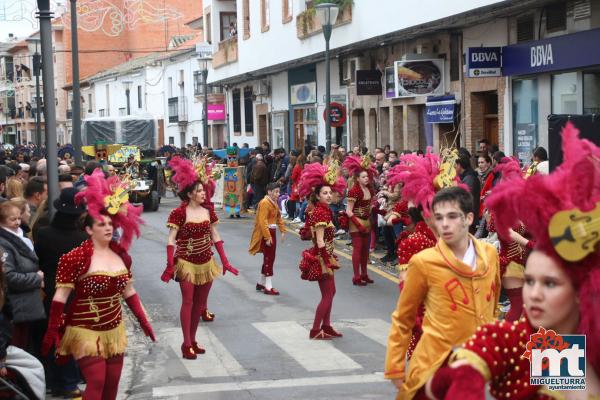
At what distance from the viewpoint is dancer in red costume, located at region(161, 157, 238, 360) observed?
10484mm

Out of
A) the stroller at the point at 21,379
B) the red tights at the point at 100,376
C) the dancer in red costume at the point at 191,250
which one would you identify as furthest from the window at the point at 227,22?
the stroller at the point at 21,379

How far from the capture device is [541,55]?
1945 centimetres

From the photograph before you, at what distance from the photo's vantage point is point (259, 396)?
882 cm

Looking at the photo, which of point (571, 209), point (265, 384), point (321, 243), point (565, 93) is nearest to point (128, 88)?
point (565, 93)

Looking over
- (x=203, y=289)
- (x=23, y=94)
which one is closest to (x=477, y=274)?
(x=203, y=289)

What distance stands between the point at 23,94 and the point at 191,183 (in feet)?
274

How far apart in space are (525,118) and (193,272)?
472 inches

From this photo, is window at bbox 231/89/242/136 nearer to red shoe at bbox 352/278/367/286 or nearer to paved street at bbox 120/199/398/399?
paved street at bbox 120/199/398/399

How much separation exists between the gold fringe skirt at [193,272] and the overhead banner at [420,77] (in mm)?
14846

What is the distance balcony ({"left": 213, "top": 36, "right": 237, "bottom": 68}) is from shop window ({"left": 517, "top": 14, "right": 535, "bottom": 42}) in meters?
23.5

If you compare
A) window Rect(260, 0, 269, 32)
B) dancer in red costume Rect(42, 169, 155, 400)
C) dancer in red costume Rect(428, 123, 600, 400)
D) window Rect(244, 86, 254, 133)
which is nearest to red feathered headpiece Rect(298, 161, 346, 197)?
dancer in red costume Rect(42, 169, 155, 400)

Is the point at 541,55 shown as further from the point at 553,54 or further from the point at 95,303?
the point at 95,303

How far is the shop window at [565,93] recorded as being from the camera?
18.8 meters

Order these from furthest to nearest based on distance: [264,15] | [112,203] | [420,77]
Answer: [264,15], [420,77], [112,203]
